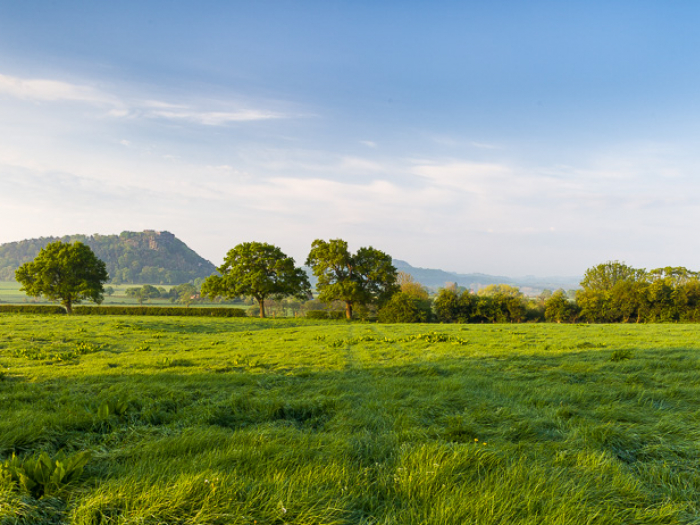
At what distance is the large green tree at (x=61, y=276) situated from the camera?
45.2 m

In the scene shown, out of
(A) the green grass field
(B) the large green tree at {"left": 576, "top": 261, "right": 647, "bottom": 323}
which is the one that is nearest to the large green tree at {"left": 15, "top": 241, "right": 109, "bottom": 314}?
(A) the green grass field

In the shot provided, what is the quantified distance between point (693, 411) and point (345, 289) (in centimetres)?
4206

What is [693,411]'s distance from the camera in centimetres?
519

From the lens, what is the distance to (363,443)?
3795 mm

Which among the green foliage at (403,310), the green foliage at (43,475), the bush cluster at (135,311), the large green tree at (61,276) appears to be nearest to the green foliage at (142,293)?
the bush cluster at (135,311)

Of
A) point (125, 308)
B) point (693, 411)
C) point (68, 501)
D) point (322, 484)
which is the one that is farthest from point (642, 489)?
point (125, 308)

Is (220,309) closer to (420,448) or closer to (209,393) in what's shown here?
(209,393)

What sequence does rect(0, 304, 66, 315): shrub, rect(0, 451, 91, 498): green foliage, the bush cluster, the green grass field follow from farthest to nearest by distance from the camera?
1. the bush cluster
2. rect(0, 304, 66, 315): shrub
3. rect(0, 451, 91, 498): green foliage
4. the green grass field

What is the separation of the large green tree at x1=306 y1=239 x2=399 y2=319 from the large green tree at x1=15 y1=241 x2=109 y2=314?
3041 cm

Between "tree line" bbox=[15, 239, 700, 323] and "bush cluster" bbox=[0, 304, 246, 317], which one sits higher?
A: "tree line" bbox=[15, 239, 700, 323]

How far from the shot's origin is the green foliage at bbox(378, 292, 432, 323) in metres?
47.2

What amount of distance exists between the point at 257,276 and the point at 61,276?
26.8 m

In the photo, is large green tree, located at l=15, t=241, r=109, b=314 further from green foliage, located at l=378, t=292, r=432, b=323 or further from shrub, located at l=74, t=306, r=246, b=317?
green foliage, located at l=378, t=292, r=432, b=323

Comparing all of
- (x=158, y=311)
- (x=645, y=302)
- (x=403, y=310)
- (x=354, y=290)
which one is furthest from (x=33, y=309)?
(x=645, y=302)
